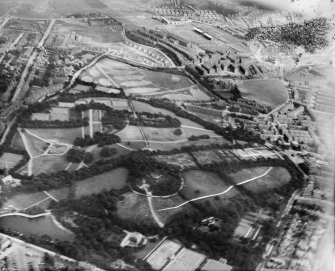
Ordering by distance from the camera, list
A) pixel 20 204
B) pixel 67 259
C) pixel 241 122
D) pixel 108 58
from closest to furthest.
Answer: pixel 67 259 → pixel 20 204 → pixel 241 122 → pixel 108 58

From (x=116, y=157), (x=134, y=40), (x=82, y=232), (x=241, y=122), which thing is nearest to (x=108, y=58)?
(x=134, y=40)

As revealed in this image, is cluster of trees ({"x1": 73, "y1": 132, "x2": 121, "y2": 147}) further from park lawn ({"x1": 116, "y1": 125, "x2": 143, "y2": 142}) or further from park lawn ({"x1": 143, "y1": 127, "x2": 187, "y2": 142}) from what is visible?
park lawn ({"x1": 143, "y1": 127, "x2": 187, "y2": 142})

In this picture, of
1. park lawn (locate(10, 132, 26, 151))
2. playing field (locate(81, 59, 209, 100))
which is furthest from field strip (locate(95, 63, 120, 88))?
park lawn (locate(10, 132, 26, 151))

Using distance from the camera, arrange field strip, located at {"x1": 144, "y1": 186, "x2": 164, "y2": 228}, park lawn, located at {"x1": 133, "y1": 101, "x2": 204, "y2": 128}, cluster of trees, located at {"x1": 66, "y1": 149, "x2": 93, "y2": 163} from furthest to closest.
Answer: park lawn, located at {"x1": 133, "y1": 101, "x2": 204, "y2": 128} → cluster of trees, located at {"x1": 66, "y1": 149, "x2": 93, "y2": 163} → field strip, located at {"x1": 144, "y1": 186, "x2": 164, "y2": 228}

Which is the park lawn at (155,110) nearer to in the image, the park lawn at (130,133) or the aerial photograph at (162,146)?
the aerial photograph at (162,146)

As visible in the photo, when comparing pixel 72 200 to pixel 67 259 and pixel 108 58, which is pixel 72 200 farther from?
pixel 108 58

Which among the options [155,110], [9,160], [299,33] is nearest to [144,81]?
[155,110]

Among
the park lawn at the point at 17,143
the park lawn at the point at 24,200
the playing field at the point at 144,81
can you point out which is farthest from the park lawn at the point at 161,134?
the park lawn at the point at 24,200
